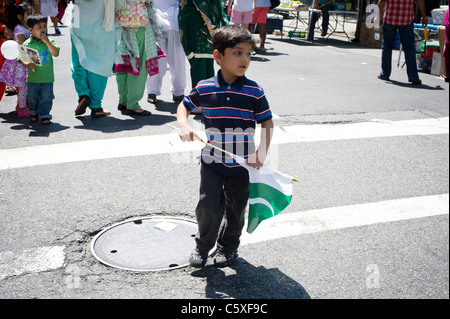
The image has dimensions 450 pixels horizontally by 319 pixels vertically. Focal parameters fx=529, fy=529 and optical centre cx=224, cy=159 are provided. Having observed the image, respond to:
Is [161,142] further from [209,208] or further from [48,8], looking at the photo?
[48,8]

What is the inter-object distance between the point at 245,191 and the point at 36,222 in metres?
1.72

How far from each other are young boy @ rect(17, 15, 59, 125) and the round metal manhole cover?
3048 mm

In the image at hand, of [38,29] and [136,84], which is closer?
[38,29]

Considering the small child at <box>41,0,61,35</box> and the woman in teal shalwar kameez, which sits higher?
the small child at <box>41,0,61,35</box>

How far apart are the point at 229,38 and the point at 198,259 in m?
1.36

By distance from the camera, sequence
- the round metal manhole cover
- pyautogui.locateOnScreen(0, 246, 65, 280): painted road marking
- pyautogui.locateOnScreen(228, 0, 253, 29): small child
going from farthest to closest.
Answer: pyautogui.locateOnScreen(228, 0, 253, 29): small child, the round metal manhole cover, pyautogui.locateOnScreen(0, 246, 65, 280): painted road marking

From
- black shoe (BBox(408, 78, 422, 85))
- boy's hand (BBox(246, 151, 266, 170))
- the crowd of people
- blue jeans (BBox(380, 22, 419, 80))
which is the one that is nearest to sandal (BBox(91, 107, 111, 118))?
the crowd of people

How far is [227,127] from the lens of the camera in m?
3.14

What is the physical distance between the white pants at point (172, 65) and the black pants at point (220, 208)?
4.69 meters

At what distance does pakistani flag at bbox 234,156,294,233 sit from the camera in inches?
121

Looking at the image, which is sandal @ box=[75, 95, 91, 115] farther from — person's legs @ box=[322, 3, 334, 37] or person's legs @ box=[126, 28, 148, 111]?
person's legs @ box=[322, 3, 334, 37]

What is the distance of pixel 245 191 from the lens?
3.24 metres

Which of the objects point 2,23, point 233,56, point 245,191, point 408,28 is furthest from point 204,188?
point 408,28

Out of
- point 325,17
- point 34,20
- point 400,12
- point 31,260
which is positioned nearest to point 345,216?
point 31,260
